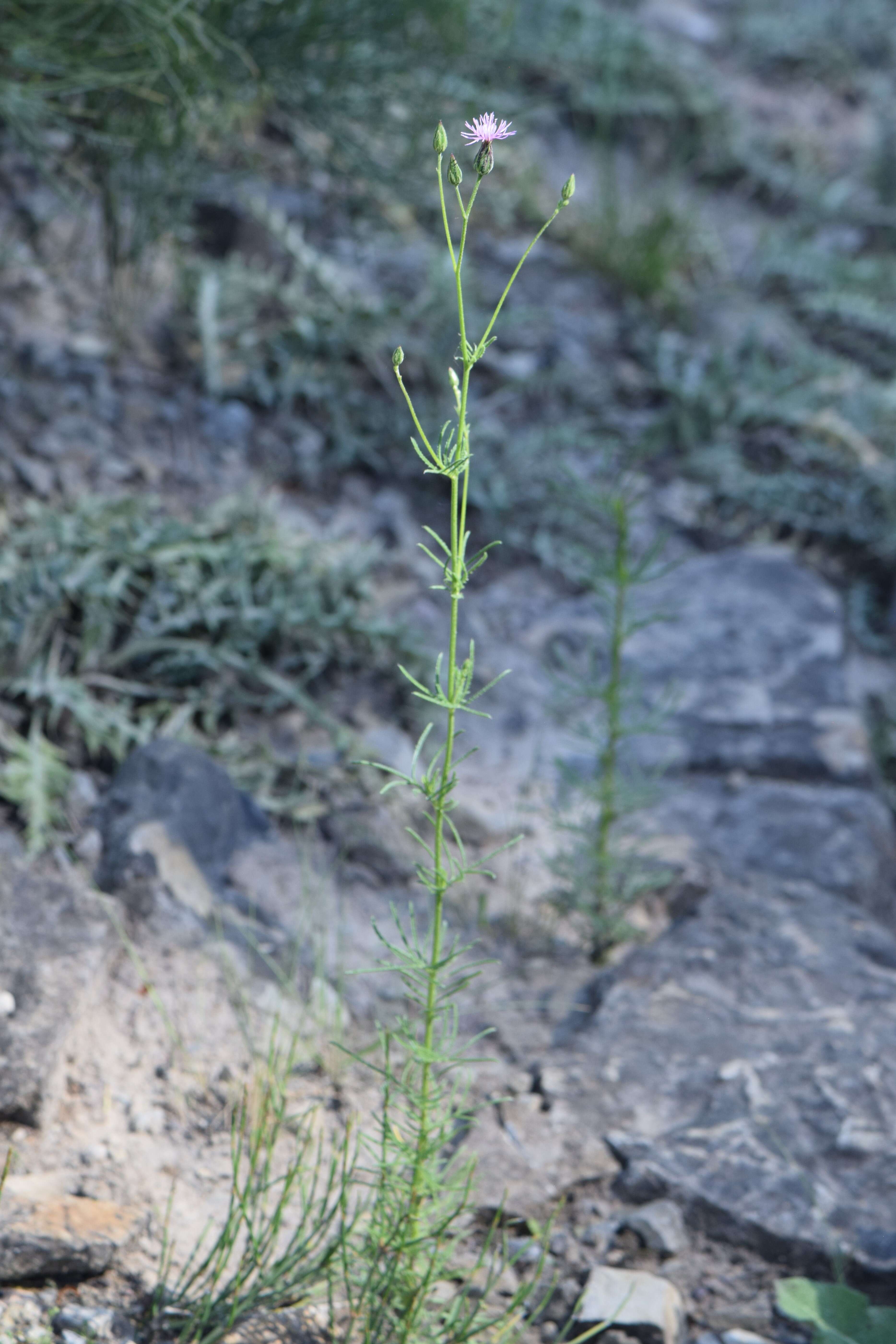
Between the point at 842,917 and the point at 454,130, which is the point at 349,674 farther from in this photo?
the point at 454,130

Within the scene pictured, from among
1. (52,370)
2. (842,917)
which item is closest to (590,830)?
(842,917)

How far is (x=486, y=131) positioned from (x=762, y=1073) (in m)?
1.58

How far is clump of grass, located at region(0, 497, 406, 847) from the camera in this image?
8.09ft

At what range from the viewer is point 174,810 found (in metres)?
2.29

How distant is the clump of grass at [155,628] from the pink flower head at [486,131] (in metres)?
1.61

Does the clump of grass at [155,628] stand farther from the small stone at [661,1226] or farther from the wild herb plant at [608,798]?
the small stone at [661,1226]

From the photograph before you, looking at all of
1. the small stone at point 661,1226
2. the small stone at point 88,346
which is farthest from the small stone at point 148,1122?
the small stone at point 88,346

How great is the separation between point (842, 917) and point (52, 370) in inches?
103

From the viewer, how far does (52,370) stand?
3.32m

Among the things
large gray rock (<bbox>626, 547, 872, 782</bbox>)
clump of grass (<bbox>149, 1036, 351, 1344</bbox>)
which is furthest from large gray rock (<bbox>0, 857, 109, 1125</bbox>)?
large gray rock (<bbox>626, 547, 872, 782</bbox>)

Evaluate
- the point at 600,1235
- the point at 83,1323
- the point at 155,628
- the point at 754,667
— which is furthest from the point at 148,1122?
the point at 754,667

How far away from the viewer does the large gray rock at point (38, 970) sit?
1.72 m

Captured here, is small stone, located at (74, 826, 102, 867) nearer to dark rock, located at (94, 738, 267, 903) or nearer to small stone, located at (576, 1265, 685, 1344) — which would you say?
dark rock, located at (94, 738, 267, 903)

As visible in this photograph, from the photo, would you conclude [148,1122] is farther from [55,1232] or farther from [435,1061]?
[435,1061]
